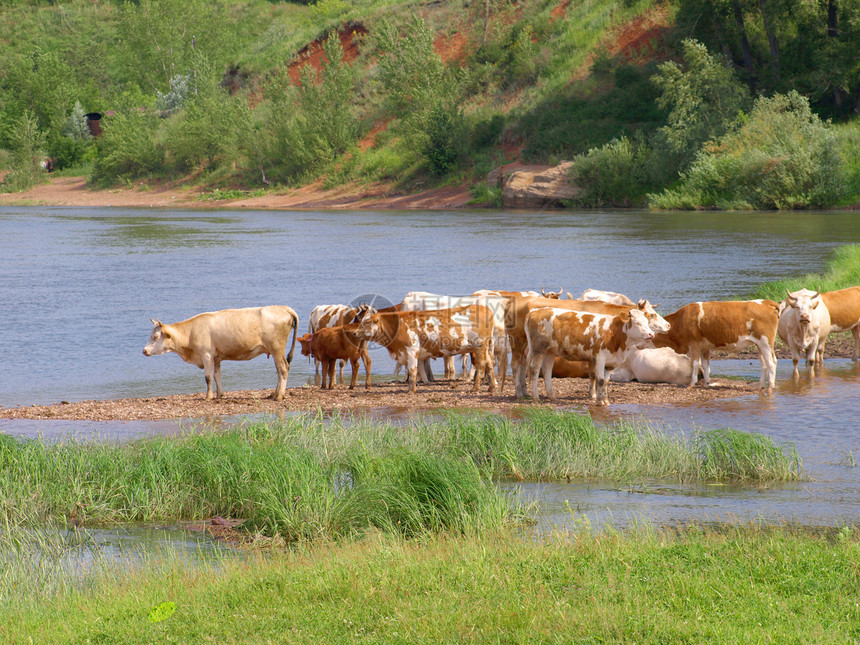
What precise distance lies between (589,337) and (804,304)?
13.1ft

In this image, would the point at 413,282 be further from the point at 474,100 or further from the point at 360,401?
the point at 474,100

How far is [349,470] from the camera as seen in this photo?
9.48 meters

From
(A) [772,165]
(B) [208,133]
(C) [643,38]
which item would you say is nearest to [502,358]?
(A) [772,165]

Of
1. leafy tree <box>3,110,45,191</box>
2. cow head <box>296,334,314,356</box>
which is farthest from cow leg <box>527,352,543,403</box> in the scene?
leafy tree <box>3,110,45,191</box>

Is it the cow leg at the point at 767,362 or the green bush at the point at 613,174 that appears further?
the green bush at the point at 613,174

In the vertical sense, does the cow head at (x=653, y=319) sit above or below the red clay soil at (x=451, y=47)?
below

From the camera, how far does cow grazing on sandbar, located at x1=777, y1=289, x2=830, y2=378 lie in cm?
1493

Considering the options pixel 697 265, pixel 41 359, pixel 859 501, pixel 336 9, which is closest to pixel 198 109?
pixel 336 9

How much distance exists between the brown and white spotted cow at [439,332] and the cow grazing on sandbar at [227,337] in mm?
1336

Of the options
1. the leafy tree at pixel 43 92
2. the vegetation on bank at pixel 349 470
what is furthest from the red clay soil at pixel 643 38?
the vegetation on bank at pixel 349 470

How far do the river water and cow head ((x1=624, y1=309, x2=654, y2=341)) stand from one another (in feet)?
3.21

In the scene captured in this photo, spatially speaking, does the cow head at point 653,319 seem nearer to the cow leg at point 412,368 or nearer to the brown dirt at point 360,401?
the brown dirt at point 360,401

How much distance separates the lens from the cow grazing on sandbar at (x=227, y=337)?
14.3 meters

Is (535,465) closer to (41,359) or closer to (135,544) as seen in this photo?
(135,544)
